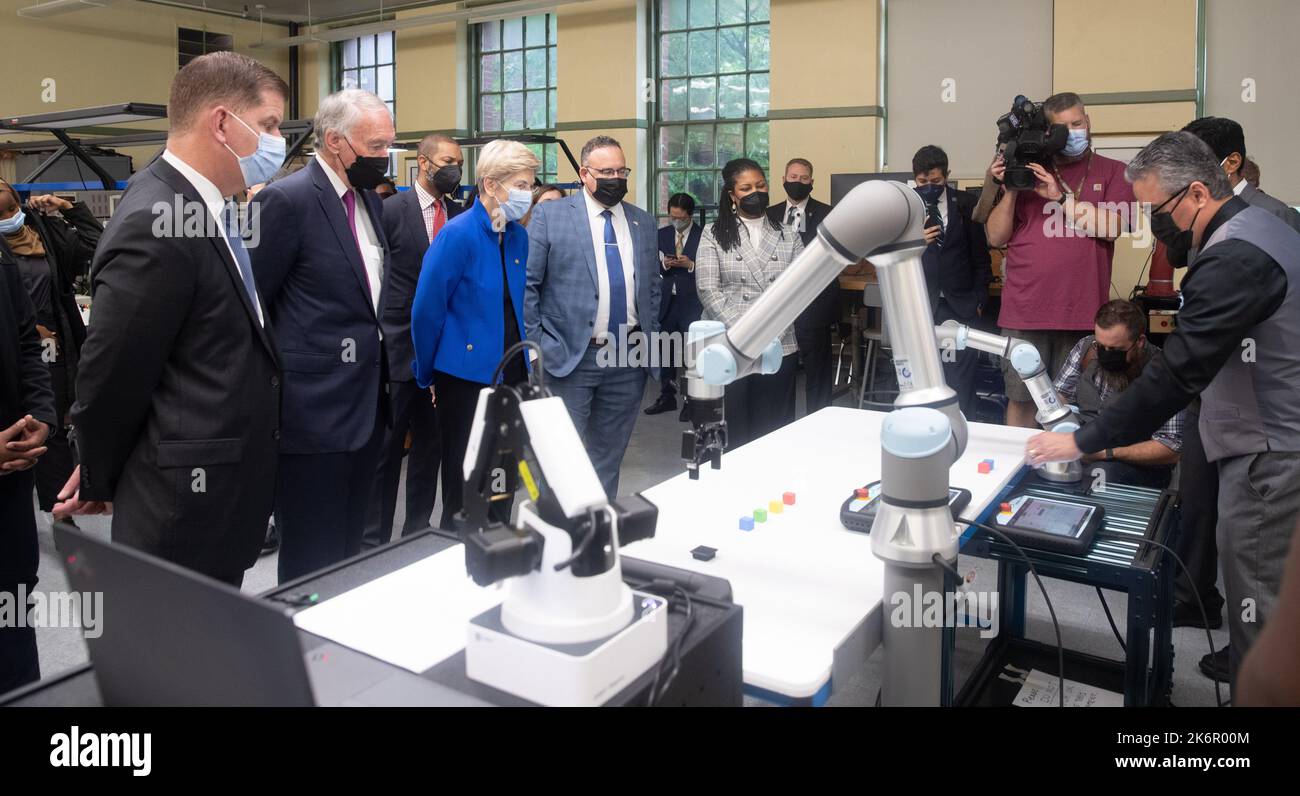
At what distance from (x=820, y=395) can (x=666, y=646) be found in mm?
4222

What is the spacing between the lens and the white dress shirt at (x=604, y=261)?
3301mm

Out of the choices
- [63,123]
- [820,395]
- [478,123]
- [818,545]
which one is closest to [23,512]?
[818,545]

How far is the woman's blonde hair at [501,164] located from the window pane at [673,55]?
5982mm

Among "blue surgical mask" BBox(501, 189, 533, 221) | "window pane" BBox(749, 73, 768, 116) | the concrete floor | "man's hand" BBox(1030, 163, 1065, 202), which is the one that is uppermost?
"window pane" BBox(749, 73, 768, 116)

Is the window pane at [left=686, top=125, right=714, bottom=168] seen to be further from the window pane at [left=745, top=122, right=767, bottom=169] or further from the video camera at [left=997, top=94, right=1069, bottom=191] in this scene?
the video camera at [left=997, top=94, right=1069, bottom=191]

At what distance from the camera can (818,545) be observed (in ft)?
5.45

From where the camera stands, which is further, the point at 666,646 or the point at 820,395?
the point at 820,395

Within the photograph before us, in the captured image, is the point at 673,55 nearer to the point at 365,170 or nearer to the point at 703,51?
the point at 703,51

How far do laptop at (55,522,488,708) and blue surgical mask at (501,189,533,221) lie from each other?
2151mm

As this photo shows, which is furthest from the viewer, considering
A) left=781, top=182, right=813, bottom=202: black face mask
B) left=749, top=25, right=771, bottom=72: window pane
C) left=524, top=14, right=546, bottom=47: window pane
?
left=524, top=14, right=546, bottom=47: window pane

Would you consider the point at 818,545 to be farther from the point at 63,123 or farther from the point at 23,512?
the point at 63,123

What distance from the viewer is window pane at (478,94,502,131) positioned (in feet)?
32.0

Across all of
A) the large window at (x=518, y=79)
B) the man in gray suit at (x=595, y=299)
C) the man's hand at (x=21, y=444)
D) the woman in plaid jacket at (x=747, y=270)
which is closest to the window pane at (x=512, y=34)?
the large window at (x=518, y=79)

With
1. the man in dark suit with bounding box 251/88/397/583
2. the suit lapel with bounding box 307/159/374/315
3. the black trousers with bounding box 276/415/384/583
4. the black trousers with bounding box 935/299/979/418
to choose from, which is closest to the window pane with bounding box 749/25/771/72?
the black trousers with bounding box 935/299/979/418
